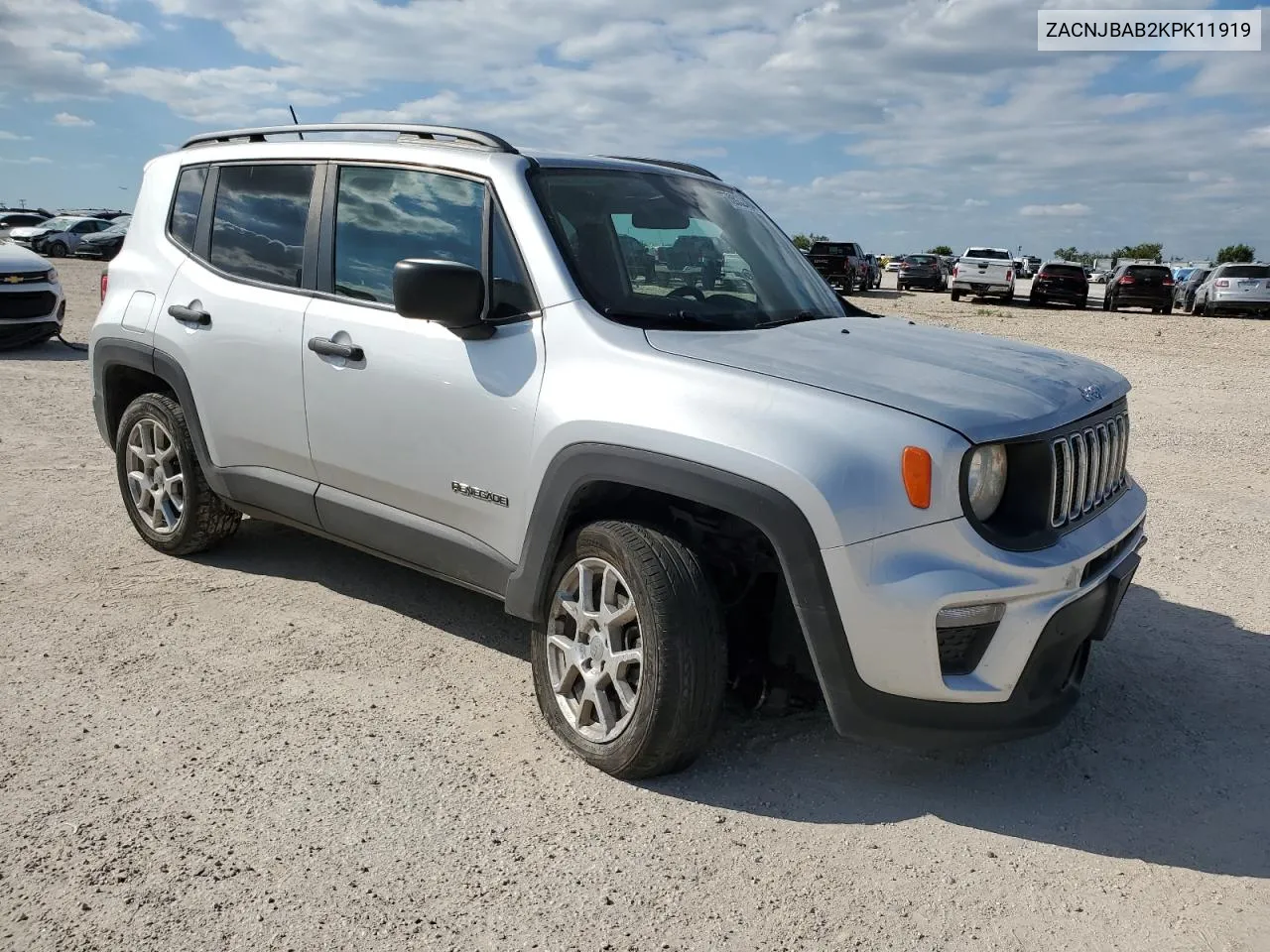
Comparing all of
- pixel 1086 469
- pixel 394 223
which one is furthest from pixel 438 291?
pixel 1086 469

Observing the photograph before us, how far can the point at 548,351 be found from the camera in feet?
11.9

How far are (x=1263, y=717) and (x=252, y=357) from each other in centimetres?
419

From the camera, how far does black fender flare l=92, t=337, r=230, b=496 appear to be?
496cm

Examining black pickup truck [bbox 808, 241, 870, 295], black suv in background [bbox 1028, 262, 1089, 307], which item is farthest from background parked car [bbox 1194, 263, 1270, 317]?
black pickup truck [bbox 808, 241, 870, 295]

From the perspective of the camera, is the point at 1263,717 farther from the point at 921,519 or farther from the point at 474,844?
the point at 474,844

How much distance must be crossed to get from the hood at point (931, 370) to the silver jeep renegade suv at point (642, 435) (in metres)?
0.02

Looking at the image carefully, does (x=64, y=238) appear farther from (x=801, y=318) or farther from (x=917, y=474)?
(x=917, y=474)

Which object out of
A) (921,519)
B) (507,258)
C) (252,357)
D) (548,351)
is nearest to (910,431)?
(921,519)

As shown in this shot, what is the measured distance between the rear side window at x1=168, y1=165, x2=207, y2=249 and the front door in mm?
1090

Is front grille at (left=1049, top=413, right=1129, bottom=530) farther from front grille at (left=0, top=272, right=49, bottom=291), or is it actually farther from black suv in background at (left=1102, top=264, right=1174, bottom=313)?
black suv in background at (left=1102, top=264, right=1174, bottom=313)

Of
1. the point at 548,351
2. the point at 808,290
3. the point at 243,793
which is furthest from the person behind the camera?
the point at 808,290

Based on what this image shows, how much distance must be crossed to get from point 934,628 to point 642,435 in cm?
99

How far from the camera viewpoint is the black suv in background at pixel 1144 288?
29484mm

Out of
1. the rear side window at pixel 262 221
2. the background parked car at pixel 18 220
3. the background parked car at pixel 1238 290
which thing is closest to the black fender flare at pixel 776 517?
the rear side window at pixel 262 221
